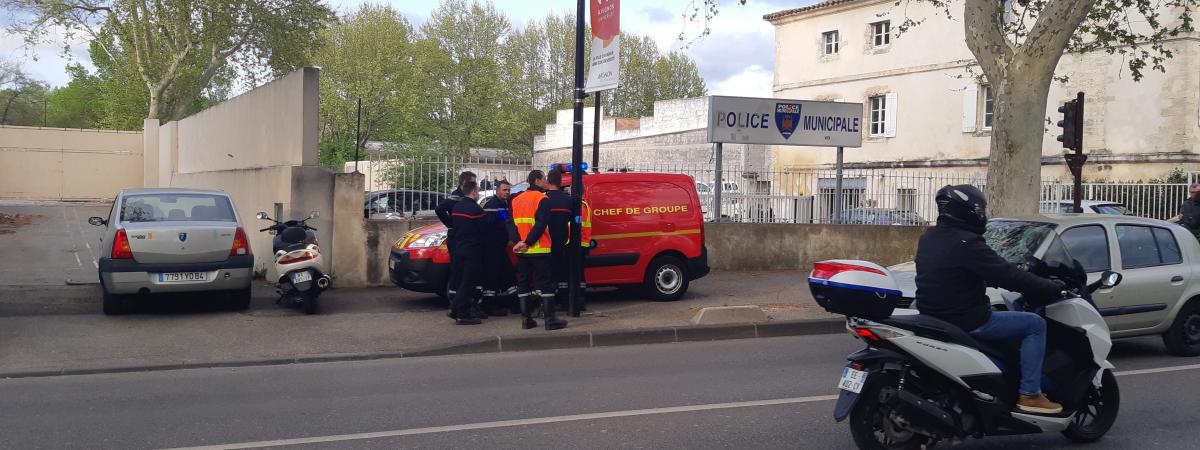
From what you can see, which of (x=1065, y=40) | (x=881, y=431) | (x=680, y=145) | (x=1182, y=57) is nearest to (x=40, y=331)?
(x=881, y=431)

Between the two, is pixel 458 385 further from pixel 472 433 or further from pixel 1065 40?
pixel 1065 40

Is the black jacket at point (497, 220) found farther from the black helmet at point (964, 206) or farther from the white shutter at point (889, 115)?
the white shutter at point (889, 115)

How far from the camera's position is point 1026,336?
215 inches

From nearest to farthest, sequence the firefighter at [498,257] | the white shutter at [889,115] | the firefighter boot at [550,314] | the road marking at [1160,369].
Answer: the road marking at [1160,369] → the firefighter boot at [550,314] → the firefighter at [498,257] → the white shutter at [889,115]

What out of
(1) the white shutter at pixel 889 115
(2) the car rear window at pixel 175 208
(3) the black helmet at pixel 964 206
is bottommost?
(2) the car rear window at pixel 175 208

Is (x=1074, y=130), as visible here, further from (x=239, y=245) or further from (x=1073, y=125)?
(x=239, y=245)

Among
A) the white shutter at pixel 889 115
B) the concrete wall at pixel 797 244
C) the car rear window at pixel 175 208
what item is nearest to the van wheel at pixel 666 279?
the concrete wall at pixel 797 244

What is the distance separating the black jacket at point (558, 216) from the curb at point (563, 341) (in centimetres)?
106

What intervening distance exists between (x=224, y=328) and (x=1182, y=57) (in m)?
27.7

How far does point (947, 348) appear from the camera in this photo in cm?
529

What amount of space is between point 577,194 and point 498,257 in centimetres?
123

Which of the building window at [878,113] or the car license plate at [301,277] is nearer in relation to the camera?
the car license plate at [301,277]

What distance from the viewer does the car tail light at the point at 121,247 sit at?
10.6 meters

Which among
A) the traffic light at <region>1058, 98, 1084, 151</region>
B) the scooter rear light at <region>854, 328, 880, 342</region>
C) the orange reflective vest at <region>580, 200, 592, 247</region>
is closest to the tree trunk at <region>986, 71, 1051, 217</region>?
the traffic light at <region>1058, 98, 1084, 151</region>
